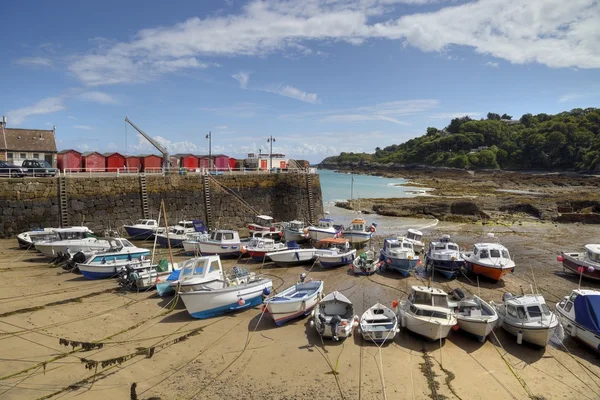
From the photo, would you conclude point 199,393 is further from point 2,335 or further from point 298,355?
point 2,335

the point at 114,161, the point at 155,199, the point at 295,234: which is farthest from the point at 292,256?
the point at 114,161

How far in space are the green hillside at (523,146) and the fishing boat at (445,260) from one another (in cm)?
9961

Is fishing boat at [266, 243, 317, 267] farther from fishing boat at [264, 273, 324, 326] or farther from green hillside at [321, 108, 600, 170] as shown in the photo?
Answer: green hillside at [321, 108, 600, 170]

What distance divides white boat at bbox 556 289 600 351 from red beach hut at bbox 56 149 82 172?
35235 mm

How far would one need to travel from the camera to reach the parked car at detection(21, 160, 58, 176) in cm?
2780

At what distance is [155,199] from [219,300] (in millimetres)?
18313

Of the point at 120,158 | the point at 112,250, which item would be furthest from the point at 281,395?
the point at 120,158

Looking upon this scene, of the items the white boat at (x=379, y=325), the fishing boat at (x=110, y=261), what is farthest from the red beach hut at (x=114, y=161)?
the white boat at (x=379, y=325)

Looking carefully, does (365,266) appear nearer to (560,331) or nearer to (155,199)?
(560,331)

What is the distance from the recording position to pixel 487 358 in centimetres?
1310

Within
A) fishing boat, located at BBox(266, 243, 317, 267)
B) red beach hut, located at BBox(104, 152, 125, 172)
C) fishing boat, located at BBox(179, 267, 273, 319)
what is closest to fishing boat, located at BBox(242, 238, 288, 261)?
fishing boat, located at BBox(266, 243, 317, 267)

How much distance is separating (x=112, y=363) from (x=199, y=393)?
3032 mm

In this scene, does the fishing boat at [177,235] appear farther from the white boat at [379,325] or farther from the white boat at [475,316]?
the white boat at [475,316]

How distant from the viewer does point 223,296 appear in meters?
15.8
